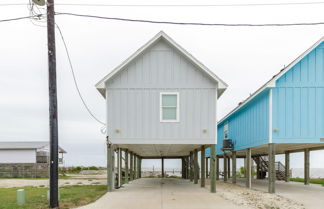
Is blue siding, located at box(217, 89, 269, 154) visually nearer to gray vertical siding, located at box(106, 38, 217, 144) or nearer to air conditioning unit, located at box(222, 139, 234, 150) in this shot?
air conditioning unit, located at box(222, 139, 234, 150)

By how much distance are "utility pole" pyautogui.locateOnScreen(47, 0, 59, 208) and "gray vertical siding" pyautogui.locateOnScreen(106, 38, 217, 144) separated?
5800 mm

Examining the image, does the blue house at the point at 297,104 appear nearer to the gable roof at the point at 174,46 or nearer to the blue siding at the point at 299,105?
the blue siding at the point at 299,105

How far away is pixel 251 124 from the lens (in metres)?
22.1

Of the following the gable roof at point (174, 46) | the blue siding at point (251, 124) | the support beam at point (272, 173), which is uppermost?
the gable roof at point (174, 46)

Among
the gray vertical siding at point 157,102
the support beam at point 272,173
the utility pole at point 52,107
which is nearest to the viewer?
the utility pole at point 52,107

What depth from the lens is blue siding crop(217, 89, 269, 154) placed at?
1903 cm

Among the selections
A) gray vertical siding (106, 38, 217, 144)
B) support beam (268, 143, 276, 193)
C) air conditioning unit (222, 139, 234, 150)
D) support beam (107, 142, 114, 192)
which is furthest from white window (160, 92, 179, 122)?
air conditioning unit (222, 139, 234, 150)

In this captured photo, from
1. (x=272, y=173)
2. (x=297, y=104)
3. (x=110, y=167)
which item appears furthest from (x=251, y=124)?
(x=110, y=167)

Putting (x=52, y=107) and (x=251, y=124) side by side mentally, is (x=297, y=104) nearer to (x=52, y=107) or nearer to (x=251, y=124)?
(x=251, y=124)

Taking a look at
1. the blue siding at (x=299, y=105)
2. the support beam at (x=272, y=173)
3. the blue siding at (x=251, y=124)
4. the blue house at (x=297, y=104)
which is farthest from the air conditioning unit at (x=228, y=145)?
the blue siding at (x=299, y=105)

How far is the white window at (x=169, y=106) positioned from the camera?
1780cm

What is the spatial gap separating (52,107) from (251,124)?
46.0ft

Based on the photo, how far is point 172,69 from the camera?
18.1 metres

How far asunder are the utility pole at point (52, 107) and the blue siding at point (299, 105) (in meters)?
→ 11.5
